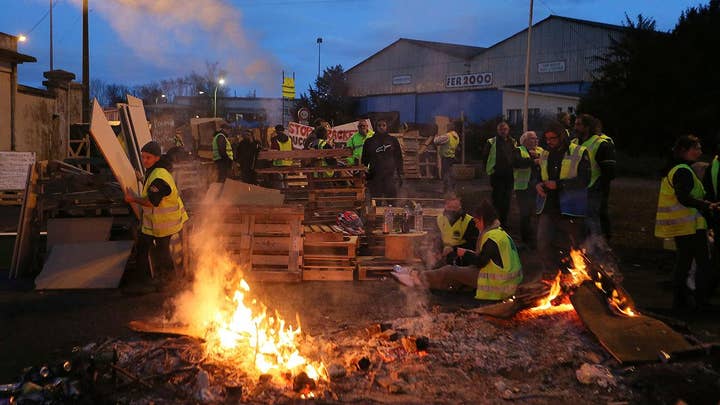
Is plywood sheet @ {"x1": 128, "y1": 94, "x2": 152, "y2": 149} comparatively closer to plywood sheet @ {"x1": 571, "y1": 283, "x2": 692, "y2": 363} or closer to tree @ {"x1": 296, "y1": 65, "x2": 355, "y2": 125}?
plywood sheet @ {"x1": 571, "y1": 283, "x2": 692, "y2": 363}

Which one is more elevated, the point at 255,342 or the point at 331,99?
the point at 331,99

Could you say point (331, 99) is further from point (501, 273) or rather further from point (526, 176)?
point (501, 273)

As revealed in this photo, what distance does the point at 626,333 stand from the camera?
4.86 m

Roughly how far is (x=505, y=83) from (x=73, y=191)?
33617 mm

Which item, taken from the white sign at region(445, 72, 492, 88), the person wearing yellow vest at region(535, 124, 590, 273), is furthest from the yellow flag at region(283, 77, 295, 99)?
the white sign at region(445, 72, 492, 88)

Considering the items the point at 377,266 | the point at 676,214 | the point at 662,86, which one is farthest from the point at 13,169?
the point at 662,86

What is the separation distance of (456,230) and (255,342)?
12.0ft

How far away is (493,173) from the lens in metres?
9.74

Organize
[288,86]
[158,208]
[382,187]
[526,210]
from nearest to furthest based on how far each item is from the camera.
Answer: [158,208]
[526,210]
[382,187]
[288,86]

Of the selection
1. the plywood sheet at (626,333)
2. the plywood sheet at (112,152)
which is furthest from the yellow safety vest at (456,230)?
the plywood sheet at (112,152)

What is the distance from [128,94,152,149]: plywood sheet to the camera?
31.7 ft

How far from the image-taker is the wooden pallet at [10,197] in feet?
52.9

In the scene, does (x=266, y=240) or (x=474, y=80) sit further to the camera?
(x=474, y=80)

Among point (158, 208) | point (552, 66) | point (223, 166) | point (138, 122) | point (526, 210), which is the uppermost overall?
point (552, 66)
